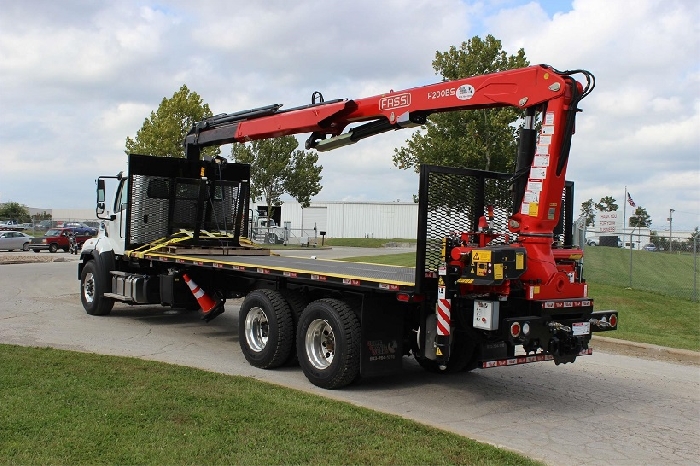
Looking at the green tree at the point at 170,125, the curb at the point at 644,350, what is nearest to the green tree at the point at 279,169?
the green tree at the point at 170,125

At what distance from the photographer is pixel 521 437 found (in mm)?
6234

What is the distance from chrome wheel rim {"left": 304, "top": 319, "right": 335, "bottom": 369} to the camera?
8.03m

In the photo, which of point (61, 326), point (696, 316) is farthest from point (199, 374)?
point (696, 316)

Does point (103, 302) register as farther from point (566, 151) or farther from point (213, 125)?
point (566, 151)

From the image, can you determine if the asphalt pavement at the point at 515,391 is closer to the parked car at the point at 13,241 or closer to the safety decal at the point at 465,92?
the safety decal at the point at 465,92

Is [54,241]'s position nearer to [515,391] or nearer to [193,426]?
[515,391]

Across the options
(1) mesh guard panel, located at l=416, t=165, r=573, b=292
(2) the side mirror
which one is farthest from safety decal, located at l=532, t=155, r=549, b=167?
(2) the side mirror

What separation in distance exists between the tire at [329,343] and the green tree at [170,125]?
76.5 ft

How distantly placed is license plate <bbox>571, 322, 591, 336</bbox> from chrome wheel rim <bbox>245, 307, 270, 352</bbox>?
3.96 meters

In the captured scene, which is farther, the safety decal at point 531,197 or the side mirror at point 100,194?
the side mirror at point 100,194

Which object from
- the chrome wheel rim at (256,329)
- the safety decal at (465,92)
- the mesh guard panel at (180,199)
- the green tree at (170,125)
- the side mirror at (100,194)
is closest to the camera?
the safety decal at (465,92)

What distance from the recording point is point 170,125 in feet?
100

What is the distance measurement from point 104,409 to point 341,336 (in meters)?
2.59

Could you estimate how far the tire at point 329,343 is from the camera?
7.55 m
